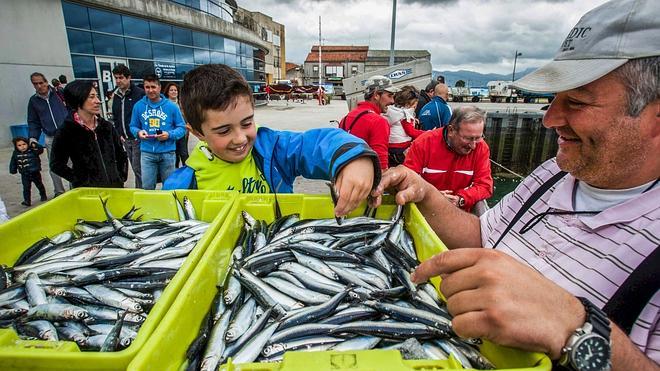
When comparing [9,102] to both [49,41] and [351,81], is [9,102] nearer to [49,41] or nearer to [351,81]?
[49,41]

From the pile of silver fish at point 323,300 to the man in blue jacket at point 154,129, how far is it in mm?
4727

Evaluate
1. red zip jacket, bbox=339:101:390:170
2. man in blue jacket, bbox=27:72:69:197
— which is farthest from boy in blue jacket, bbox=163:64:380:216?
man in blue jacket, bbox=27:72:69:197

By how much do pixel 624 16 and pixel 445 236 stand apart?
139 centimetres

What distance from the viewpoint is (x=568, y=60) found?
1.41m

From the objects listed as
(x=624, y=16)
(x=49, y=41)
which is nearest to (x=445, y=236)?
(x=624, y=16)

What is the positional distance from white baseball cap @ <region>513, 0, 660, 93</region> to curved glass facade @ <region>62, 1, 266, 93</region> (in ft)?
36.2

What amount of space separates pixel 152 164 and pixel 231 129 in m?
4.79

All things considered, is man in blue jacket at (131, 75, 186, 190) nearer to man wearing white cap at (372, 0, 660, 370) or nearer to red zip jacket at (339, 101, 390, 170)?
red zip jacket at (339, 101, 390, 170)

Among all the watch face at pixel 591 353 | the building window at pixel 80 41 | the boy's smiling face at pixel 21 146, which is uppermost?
the building window at pixel 80 41

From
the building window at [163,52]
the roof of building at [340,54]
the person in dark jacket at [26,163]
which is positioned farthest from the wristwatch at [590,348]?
the roof of building at [340,54]

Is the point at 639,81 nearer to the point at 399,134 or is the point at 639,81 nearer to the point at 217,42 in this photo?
the point at 399,134

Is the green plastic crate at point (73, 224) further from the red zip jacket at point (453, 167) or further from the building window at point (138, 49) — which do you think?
the building window at point (138, 49)

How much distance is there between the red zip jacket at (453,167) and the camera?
13.0ft

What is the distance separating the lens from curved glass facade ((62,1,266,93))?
14.1 meters
